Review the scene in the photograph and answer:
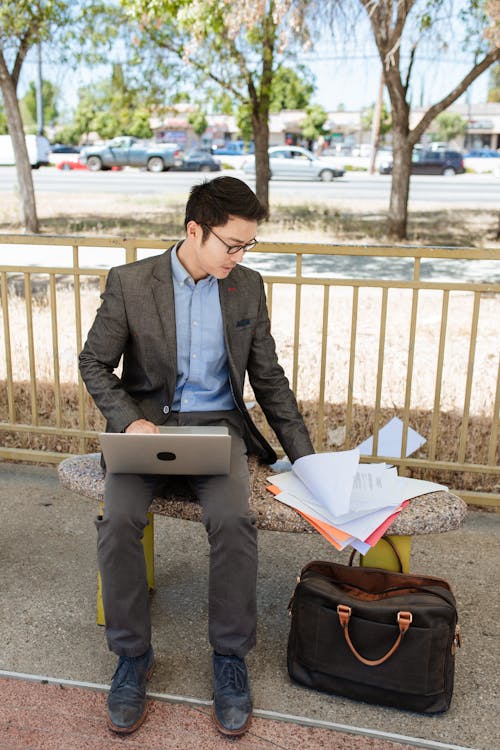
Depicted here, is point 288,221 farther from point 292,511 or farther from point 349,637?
point 349,637

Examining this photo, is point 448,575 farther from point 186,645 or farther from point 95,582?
point 95,582

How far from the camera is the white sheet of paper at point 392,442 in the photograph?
14.5 ft

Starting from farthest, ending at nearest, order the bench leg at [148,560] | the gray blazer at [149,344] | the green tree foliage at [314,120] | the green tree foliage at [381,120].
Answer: the green tree foliage at [381,120] → the green tree foliage at [314,120] → the bench leg at [148,560] → the gray blazer at [149,344]

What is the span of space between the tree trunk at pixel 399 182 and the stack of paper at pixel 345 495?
43.8 feet

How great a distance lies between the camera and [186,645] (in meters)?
2.99

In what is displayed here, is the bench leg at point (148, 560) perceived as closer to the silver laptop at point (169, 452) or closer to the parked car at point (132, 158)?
the silver laptop at point (169, 452)

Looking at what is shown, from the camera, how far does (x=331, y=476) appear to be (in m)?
2.79

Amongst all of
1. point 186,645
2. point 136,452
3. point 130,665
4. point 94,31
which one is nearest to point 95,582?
point 186,645

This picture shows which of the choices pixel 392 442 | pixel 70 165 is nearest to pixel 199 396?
pixel 392 442

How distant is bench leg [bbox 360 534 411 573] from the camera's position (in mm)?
2863

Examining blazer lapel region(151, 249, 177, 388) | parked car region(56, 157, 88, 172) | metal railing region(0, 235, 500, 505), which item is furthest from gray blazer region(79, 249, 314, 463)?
parked car region(56, 157, 88, 172)

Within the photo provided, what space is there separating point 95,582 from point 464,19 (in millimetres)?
13673

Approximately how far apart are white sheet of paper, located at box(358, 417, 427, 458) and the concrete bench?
4.71 feet

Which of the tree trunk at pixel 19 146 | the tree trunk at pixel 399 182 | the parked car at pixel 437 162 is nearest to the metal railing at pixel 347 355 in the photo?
Answer: the tree trunk at pixel 19 146
